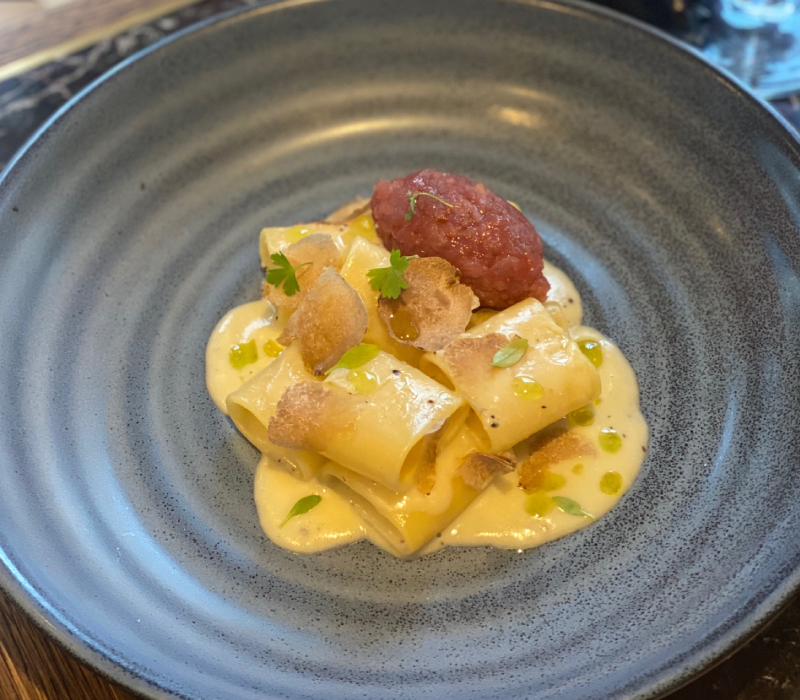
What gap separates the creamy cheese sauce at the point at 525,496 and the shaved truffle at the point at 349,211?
2.63 feet

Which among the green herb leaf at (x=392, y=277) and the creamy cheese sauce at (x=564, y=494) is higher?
the green herb leaf at (x=392, y=277)

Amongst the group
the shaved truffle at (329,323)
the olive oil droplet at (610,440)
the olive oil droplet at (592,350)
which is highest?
the shaved truffle at (329,323)

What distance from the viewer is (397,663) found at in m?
1.70

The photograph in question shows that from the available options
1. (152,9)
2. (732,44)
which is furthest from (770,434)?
(152,9)

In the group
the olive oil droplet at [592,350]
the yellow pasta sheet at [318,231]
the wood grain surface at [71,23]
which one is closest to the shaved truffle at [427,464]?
the olive oil droplet at [592,350]

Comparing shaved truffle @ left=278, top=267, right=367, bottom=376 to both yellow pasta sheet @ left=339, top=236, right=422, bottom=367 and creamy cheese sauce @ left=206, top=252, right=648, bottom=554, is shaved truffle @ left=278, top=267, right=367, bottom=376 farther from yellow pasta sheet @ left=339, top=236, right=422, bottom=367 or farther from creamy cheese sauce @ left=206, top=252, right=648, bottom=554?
creamy cheese sauce @ left=206, top=252, right=648, bottom=554

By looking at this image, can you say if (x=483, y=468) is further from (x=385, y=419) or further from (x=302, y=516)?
(x=302, y=516)

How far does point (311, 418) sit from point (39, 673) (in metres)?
0.93

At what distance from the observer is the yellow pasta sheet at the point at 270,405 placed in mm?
2066

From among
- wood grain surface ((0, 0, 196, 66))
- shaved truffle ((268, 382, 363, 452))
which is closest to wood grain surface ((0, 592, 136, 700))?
shaved truffle ((268, 382, 363, 452))

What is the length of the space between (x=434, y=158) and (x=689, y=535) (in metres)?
1.82

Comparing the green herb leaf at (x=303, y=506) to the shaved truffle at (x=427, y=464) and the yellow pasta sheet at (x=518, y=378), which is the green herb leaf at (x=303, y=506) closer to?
the shaved truffle at (x=427, y=464)

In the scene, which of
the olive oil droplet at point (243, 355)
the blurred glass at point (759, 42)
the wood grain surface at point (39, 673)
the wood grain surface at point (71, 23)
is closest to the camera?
the wood grain surface at point (39, 673)

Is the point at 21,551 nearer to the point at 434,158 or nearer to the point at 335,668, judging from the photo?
the point at 335,668
